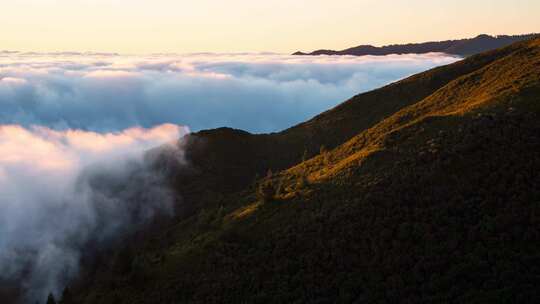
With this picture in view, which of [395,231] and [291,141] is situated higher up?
[395,231]

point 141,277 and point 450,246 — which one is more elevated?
point 450,246

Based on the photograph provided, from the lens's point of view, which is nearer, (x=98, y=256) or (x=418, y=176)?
(x=418, y=176)

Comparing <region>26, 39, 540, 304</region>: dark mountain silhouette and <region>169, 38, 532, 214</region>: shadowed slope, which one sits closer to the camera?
<region>26, 39, 540, 304</region>: dark mountain silhouette

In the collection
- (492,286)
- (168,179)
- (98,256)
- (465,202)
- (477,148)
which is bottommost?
(98,256)

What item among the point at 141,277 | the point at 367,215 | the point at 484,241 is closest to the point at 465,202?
the point at 484,241

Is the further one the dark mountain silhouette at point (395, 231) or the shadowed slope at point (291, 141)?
the shadowed slope at point (291, 141)

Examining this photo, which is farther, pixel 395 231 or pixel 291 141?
pixel 291 141

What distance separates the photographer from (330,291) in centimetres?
4044

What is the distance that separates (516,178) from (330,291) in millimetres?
21211

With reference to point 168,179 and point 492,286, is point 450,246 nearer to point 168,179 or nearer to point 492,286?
point 492,286

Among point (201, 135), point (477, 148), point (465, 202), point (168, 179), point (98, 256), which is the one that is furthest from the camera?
point (201, 135)

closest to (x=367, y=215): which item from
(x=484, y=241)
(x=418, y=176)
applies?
(x=418, y=176)

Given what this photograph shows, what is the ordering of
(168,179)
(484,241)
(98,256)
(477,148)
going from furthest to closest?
1. (168,179)
2. (98,256)
3. (477,148)
4. (484,241)

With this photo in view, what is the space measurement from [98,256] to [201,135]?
46015mm
